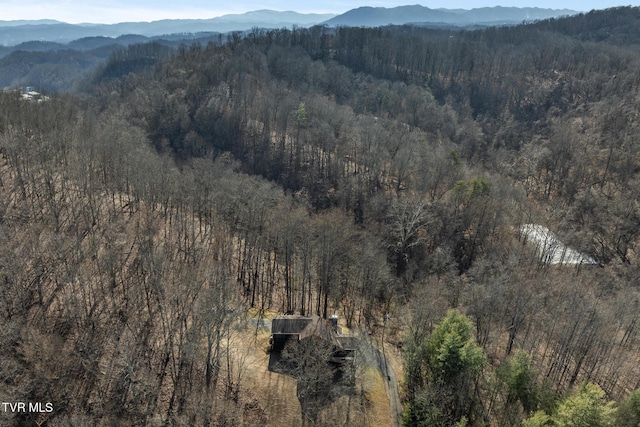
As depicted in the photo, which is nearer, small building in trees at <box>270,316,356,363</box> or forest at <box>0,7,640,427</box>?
forest at <box>0,7,640,427</box>

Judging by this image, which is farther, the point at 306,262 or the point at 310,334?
the point at 306,262

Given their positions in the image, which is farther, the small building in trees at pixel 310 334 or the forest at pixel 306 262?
the small building in trees at pixel 310 334

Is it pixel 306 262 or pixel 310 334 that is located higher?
pixel 306 262

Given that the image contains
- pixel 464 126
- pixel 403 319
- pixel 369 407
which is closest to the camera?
pixel 369 407

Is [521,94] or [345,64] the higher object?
[345,64]

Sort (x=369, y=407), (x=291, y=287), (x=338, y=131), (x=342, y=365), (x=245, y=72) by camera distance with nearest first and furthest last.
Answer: (x=369, y=407) < (x=342, y=365) < (x=291, y=287) < (x=338, y=131) < (x=245, y=72)

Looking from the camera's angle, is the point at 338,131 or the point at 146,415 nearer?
the point at 146,415

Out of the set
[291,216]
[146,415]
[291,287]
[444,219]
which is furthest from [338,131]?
[146,415]

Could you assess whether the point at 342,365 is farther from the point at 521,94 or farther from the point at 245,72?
the point at 521,94
